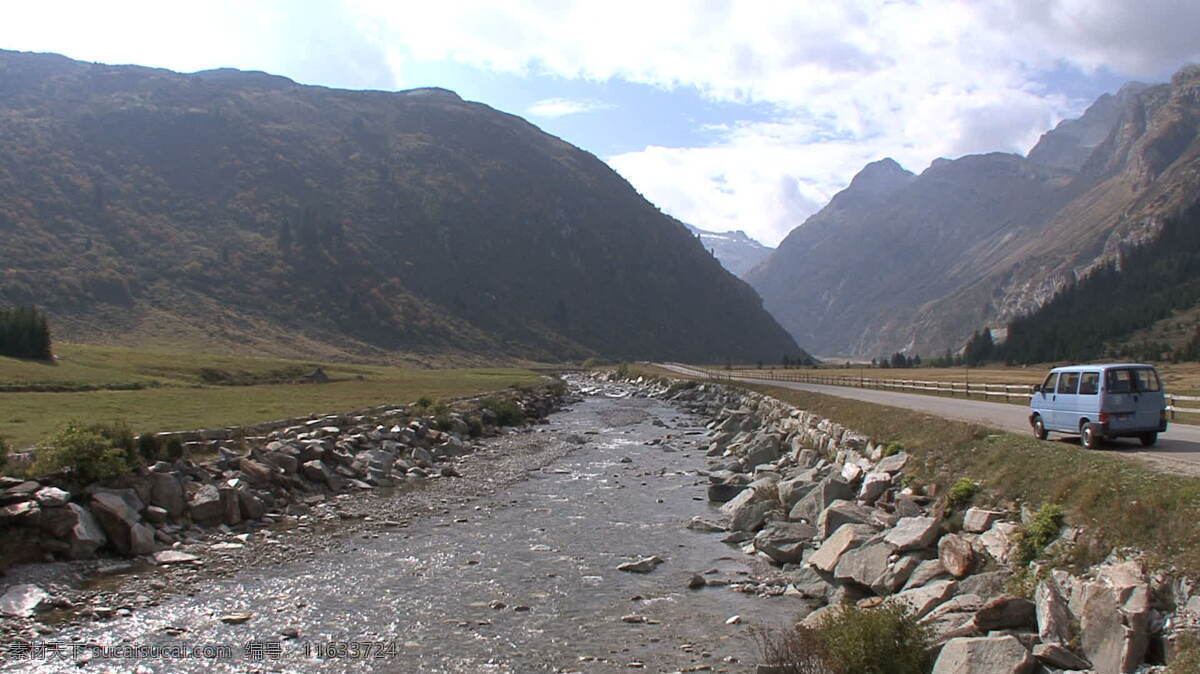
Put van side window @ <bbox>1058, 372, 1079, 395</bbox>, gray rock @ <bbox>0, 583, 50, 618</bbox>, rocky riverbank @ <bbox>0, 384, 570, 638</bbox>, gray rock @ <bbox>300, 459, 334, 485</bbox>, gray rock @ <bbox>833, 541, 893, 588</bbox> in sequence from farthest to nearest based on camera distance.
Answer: gray rock @ <bbox>300, 459, 334, 485</bbox> → van side window @ <bbox>1058, 372, 1079, 395</bbox> → rocky riverbank @ <bbox>0, 384, 570, 638</bbox> → gray rock @ <bbox>833, 541, 893, 588</bbox> → gray rock @ <bbox>0, 583, 50, 618</bbox>

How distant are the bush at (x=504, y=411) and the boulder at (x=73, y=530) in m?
33.6

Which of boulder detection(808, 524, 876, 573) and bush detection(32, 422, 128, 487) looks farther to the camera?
bush detection(32, 422, 128, 487)

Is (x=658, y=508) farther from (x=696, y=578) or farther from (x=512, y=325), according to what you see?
(x=512, y=325)

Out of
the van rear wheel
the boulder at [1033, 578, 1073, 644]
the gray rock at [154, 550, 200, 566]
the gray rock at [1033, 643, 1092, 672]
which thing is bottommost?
the gray rock at [154, 550, 200, 566]

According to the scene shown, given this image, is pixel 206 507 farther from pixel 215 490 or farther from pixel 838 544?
pixel 838 544

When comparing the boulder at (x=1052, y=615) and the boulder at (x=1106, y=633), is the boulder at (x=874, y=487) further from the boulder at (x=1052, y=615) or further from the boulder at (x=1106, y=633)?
the boulder at (x=1106, y=633)

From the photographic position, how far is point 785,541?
767 inches

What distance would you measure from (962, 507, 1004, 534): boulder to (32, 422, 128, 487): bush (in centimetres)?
2020

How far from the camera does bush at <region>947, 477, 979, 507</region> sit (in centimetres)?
1635

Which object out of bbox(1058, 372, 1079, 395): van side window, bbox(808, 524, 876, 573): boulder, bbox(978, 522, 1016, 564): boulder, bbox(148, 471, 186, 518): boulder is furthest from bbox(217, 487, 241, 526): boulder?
bbox(1058, 372, 1079, 395): van side window

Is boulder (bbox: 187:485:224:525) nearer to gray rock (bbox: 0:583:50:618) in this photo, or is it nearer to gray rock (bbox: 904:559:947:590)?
gray rock (bbox: 0:583:50:618)

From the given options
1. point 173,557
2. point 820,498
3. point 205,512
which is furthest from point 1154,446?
point 205,512

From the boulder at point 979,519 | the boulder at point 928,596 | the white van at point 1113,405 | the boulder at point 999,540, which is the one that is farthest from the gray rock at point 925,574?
the white van at point 1113,405

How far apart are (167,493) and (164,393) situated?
2550 cm
